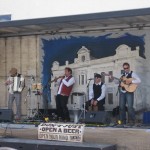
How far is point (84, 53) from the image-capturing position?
43.3 ft

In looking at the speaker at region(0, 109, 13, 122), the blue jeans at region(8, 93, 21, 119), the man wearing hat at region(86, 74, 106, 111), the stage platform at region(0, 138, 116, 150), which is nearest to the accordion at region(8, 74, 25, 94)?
the blue jeans at region(8, 93, 21, 119)

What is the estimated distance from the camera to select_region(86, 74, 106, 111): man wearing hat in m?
11.9

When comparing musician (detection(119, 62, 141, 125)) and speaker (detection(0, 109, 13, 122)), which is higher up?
musician (detection(119, 62, 141, 125))

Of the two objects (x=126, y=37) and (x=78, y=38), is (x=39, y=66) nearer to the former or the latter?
(x=78, y=38)

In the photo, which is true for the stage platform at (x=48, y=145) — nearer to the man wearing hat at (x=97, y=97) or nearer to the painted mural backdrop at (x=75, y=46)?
the man wearing hat at (x=97, y=97)

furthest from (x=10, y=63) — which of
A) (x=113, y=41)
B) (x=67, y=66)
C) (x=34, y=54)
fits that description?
(x=113, y=41)

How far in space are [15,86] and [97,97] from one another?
2487 mm

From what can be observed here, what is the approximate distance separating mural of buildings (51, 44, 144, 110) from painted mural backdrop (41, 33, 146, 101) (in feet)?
0.37

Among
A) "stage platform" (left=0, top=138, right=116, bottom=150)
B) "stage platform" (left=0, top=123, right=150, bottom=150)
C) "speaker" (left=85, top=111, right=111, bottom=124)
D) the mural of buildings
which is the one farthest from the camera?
the mural of buildings

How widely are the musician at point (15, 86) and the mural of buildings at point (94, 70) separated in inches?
42.0

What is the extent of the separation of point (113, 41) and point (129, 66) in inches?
42.8

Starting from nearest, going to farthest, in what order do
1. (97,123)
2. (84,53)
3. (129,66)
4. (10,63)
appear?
(97,123), (129,66), (84,53), (10,63)

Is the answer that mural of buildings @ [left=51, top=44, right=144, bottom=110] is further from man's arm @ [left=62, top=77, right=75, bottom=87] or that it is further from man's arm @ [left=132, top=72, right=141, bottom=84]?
man's arm @ [left=132, top=72, right=141, bottom=84]

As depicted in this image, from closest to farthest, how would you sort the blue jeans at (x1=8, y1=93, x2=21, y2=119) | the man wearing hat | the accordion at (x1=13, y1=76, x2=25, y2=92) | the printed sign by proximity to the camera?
the printed sign, the man wearing hat, the accordion at (x1=13, y1=76, x2=25, y2=92), the blue jeans at (x1=8, y1=93, x2=21, y2=119)
